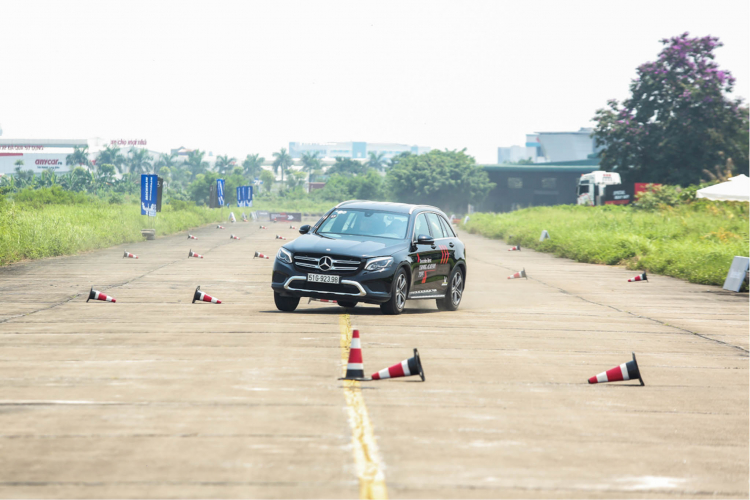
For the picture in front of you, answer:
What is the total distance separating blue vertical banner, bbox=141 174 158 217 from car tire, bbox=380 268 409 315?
31.8 m

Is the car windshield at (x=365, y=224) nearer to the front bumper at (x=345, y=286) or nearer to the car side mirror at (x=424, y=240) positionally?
the car side mirror at (x=424, y=240)

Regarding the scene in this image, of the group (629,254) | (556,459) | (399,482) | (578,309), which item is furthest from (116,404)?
(629,254)

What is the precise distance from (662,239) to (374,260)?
2236 centimetres

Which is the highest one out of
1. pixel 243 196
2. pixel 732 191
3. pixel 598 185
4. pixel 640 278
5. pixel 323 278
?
pixel 598 185

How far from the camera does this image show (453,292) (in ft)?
51.9

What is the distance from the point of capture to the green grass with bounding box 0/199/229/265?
1092 inches

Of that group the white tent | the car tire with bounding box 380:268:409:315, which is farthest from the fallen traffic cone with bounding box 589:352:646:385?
the white tent

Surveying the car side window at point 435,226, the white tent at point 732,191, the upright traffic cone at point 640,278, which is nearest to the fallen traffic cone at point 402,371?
the car side window at point 435,226

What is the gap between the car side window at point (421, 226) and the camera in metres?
14.7

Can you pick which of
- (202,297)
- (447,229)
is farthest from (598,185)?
(202,297)

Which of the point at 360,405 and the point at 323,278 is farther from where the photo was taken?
the point at 323,278

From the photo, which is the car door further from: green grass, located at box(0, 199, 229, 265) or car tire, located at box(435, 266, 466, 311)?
green grass, located at box(0, 199, 229, 265)

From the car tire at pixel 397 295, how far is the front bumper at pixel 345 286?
5.2 inches

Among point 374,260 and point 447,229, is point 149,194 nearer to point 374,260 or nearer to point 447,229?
point 447,229
